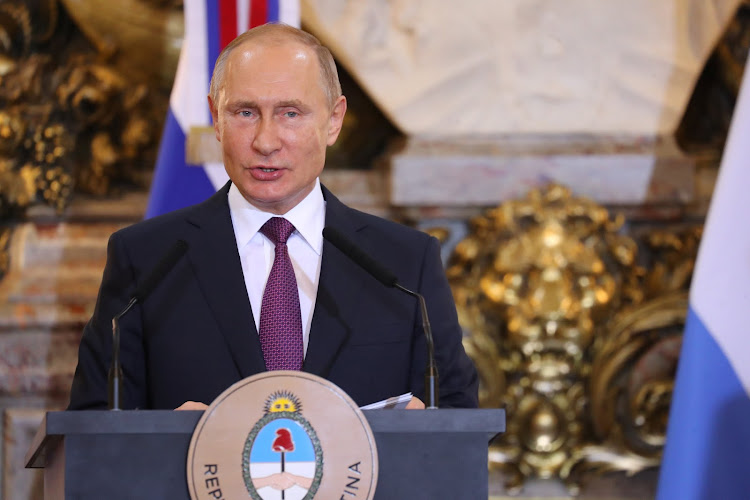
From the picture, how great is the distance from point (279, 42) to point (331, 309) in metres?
0.37

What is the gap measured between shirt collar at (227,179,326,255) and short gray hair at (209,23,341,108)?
0.15 meters

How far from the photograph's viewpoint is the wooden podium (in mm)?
1176

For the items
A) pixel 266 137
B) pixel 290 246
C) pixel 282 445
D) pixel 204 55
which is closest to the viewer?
pixel 282 445

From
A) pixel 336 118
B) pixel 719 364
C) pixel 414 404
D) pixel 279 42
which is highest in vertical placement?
pixel 279 42

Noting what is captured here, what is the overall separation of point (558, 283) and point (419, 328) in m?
1.47

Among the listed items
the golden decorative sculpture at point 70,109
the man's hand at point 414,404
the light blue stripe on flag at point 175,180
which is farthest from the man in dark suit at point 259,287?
the golden decorative sculpture at point 70,109

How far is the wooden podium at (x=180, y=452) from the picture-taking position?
118 cm

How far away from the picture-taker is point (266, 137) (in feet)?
4.98

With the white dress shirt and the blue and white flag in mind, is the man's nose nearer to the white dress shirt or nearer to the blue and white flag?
the white dress shirt

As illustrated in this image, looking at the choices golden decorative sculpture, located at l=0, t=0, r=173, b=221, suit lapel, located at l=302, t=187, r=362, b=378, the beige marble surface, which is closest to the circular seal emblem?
suit lapel, located at l=302, t=187, r=362, b=378

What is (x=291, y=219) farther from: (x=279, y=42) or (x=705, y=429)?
(x=705, y=429)

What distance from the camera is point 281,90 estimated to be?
1.52 meters

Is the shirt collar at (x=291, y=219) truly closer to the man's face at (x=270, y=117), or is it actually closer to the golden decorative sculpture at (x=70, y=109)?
the man's face at (x=270, y=117)

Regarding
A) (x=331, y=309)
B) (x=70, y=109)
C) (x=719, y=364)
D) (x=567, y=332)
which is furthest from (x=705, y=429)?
(x=70, y=109)
